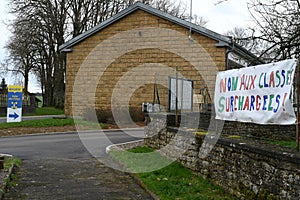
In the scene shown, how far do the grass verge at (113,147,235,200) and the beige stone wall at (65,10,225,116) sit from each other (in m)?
12.5

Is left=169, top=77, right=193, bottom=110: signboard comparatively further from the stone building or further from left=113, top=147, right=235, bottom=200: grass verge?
the stone building

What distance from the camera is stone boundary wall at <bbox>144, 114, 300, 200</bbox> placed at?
541 cm

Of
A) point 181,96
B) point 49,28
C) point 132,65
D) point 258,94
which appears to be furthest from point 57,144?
point 49,28

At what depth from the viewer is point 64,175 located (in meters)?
9.24

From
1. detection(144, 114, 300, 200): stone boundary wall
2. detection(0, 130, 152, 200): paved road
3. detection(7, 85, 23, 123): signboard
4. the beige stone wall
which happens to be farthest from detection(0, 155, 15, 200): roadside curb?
detection(7, 85, 23, 123): signboard

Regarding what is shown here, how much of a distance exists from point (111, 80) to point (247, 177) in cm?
1836

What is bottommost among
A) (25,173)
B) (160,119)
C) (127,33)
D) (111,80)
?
(25,173)

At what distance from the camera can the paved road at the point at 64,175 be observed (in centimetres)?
746

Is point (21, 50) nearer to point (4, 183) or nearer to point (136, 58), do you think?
→ point (136, 58)

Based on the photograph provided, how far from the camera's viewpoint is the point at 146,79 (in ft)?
76.4

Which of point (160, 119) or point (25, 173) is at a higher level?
point (160, 119)

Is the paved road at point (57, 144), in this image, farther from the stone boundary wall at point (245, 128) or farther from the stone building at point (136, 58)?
the stone building at point (136, 58)

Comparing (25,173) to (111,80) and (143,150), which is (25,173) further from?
(111,80)

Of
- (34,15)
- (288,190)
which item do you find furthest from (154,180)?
(34,15)
